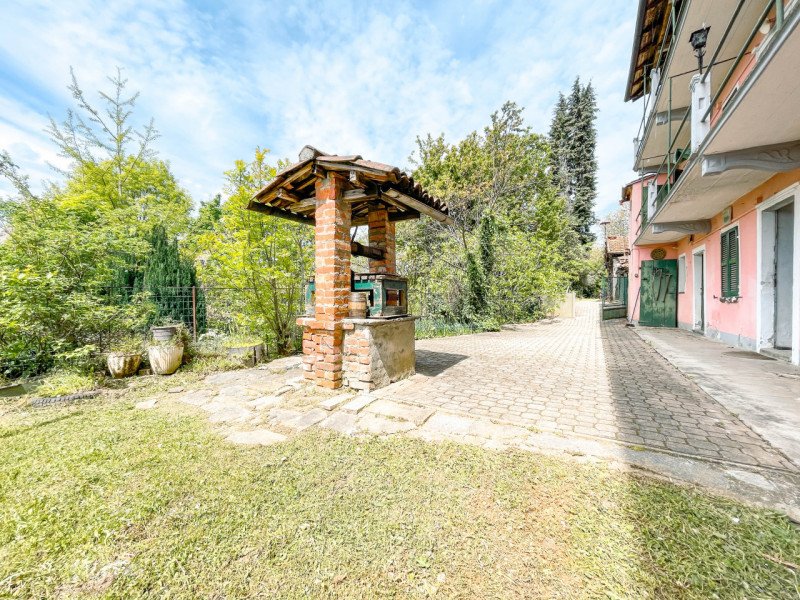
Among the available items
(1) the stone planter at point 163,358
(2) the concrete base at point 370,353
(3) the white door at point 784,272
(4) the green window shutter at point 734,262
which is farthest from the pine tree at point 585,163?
(1) the stone planter at point 163,358

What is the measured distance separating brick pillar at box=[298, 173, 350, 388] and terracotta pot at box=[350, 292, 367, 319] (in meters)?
0.07

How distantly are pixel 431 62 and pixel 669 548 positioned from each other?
1127 cm

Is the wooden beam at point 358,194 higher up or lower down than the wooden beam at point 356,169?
lower down

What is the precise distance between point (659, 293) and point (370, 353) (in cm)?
1193

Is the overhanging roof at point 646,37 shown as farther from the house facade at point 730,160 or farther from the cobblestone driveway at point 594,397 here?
the cobblestone driveway at point 594,397

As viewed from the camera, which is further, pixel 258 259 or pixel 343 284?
pixel 258 259

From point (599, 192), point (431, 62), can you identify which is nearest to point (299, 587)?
point (431, 62)

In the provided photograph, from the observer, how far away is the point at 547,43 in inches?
286

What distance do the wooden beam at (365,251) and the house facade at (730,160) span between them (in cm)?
452

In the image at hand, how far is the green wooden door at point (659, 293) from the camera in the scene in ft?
34.4

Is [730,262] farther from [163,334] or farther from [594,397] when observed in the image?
[163,334]

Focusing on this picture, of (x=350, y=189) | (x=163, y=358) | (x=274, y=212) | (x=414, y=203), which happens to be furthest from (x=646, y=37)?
(x=163, y=358)

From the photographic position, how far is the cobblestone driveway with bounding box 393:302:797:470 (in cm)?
250

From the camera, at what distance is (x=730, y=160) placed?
4.50 meters
